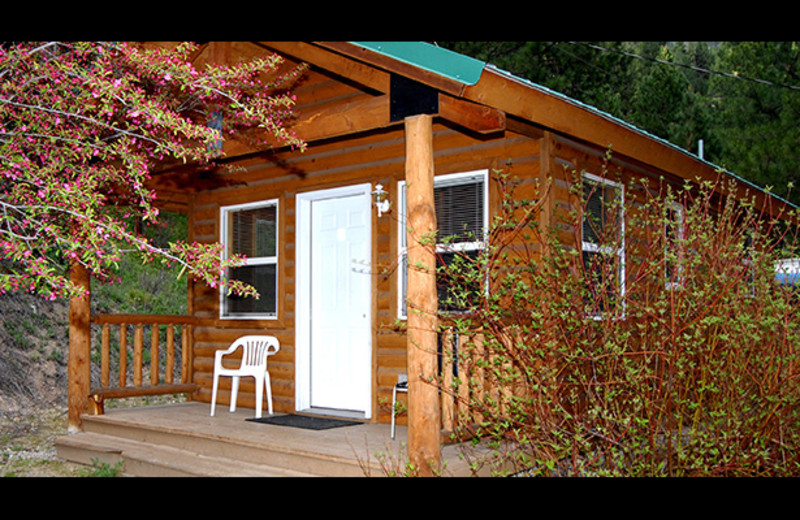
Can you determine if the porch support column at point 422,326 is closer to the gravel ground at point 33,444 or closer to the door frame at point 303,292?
the door frame at point 303,292

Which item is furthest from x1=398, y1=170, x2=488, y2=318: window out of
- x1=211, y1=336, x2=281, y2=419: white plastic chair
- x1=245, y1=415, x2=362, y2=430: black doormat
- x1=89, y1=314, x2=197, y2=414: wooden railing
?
x1=89, y1=314, x2=197, y2=414: wooden railing

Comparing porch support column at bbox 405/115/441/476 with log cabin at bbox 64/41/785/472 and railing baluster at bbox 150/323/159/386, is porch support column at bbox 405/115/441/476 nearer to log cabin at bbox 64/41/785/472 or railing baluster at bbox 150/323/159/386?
log cabin at bbox 64/41/785/472

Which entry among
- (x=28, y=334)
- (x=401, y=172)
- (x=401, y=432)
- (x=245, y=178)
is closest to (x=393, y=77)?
(x=401, y=172)

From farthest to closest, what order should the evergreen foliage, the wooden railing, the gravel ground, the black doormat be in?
the evergreen foliage, the wooden railing, the gravel ground, the black doormat

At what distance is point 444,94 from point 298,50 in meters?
1.64

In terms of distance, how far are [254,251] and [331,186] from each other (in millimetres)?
1314

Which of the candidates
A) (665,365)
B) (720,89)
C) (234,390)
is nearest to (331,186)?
→ (234,390)

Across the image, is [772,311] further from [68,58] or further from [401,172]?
[68,58]

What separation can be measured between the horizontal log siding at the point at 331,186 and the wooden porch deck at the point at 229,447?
0.55 metres

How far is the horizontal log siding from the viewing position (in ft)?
20.5

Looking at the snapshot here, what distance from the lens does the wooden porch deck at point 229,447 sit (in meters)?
5.12

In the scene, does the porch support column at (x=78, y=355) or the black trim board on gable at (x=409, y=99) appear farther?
the porch support column at (x=78, y=355)

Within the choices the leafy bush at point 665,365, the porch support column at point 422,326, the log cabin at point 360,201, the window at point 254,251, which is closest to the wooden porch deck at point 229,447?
the porch support column at point 422,326

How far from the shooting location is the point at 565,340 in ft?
14.8
